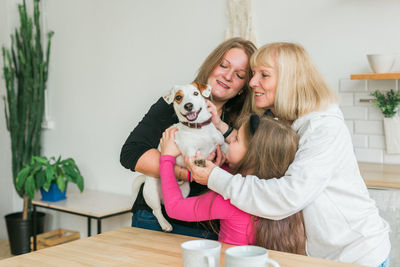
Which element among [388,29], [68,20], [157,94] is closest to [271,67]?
[388,29]

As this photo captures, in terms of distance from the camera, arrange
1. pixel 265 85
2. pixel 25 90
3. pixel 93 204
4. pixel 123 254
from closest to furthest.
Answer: pixel 123 254 < pixel 265 85 < pixel 93 204 < pixel 25 90

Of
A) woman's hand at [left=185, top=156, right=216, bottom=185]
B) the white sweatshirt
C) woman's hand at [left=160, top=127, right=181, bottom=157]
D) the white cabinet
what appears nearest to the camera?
the white sweatshirt

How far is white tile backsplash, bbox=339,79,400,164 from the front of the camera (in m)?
2.77

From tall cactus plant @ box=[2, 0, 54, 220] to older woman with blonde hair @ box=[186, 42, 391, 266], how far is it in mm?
3207

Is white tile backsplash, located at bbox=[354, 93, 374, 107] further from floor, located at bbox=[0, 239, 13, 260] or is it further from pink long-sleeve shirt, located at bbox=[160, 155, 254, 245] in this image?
floor, located at bbox=[0, 239, 13, 260]

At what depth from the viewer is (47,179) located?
11.8ft

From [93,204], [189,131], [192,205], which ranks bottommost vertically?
[93,204]

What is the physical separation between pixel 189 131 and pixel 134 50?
2224 mm

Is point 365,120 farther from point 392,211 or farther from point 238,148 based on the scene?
point 238,148

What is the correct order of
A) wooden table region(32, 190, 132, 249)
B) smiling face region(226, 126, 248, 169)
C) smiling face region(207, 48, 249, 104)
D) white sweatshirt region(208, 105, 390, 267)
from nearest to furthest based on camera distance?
white sweatshirt region(208, 105, 390, 267)
smiling face region(226, 126, 248, 169)
smiling face region(207, 48, 249, 104)
wooden table region(32, 190, 132, 249)

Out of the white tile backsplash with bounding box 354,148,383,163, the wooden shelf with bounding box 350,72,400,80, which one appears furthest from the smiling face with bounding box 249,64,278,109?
the white tile backsplash with bounding box 354,148,383,163

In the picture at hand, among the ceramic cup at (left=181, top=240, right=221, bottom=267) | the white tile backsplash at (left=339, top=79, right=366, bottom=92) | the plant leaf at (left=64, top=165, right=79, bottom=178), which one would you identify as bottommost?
the plant leaf at (left=64, top=165, right=79, bottom=178)

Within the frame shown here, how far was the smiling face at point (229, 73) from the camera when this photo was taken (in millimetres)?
1875

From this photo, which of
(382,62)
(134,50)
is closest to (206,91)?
(382,62)
